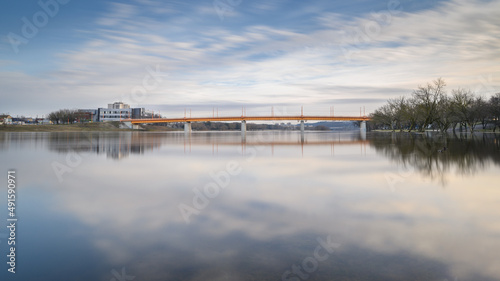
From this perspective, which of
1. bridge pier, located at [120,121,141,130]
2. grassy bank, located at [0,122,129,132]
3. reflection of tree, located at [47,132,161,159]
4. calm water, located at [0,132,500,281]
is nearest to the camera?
calm water, located at [0,132,500,281]

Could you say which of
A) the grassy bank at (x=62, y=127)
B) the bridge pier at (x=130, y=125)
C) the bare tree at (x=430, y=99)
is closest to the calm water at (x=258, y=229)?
the bare tree at (x=430, y=99)

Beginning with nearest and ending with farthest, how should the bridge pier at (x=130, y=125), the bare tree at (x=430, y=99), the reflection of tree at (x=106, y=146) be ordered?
the reflection of tree at (x=106, y=146) → the bare tree at (x=430, y=99) → the bridge pier at (x=130, y=125)

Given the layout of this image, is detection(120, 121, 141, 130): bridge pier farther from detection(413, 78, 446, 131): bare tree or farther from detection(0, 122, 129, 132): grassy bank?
detection(413, 78, 446, 131): bare tree

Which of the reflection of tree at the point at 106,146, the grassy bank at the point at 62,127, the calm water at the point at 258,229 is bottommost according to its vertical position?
the calm water at the point at 258,229

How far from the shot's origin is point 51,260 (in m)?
5.81

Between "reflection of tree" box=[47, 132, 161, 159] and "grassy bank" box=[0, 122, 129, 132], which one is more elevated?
"grassy bank" box=[0, 122, 129, 132]

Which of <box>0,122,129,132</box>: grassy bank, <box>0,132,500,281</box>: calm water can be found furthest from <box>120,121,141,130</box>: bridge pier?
<box>0,132,500,281</box>: calm water

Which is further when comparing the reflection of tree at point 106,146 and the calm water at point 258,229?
the reflection of tree at point 106,146

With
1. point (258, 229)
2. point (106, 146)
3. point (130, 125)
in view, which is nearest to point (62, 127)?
point (130, 125)

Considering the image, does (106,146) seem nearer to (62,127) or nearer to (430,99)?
(430,99)

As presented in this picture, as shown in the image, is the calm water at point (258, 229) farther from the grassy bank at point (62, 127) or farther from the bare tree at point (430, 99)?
the grassy bank at point (62, 127)

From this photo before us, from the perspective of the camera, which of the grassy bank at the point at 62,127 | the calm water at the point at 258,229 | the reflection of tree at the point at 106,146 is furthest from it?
the grassy bank at the point at 62,127

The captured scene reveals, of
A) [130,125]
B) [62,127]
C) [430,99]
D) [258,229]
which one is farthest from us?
[130,125]

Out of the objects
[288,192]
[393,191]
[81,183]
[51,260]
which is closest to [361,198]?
[393,191]
